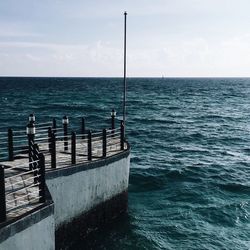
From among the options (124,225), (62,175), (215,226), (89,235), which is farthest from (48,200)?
(215,226)

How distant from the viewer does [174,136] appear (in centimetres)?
3878

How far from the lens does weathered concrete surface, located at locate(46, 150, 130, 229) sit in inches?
470

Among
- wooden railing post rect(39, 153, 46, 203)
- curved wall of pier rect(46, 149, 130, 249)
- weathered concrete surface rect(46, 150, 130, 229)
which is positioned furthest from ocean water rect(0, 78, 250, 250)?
wooden railing post rect(39, 153, 46, 203)

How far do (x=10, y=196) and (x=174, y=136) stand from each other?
97.9 ft

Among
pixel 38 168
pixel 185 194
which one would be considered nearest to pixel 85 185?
pixel 38 168

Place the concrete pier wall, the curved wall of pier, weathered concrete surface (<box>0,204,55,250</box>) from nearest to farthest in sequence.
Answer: weathered concrete surface (<box>0,204,55,250</box>) < the concrete pier wall < the curved wall of pier

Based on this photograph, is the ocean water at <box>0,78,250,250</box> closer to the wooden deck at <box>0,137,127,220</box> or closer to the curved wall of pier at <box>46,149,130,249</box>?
the curved wall of pier at <box>46,149,130,249</box>

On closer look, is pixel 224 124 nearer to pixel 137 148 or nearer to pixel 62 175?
pixel 137 148

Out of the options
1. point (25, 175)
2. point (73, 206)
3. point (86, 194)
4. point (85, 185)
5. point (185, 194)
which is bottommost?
point (185, 194)

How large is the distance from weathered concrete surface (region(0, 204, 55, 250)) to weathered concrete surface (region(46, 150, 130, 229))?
2.13 metres

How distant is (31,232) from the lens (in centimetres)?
890

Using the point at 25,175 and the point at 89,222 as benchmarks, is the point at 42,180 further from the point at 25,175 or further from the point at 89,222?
the point at 89,222

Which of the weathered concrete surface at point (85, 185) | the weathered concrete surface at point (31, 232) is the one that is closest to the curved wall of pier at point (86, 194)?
the weathered concrete surface at point (85, 185)

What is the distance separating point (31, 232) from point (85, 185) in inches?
169
